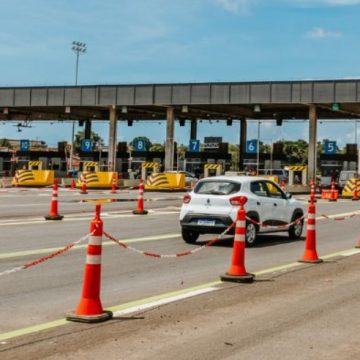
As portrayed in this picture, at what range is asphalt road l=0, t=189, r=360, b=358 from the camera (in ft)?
27.0

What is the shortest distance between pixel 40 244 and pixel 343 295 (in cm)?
705

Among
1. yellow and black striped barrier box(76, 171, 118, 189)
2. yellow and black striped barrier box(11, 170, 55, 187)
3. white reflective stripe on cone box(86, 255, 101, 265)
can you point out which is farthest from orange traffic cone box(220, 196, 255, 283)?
yellow and black striped barrier box(11, 170, 55, 187)

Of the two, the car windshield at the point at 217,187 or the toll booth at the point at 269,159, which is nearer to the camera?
the car windshield at the point at 217,187

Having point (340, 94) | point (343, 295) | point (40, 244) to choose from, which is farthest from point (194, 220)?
point (340, 94)

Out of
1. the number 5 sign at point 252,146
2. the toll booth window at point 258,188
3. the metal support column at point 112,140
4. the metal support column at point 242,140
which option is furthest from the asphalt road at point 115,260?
the metal support column at point 242,140

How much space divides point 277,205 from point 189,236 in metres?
2.34

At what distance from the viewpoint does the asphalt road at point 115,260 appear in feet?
27.0

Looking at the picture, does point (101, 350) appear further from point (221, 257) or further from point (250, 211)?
point (250, 211)

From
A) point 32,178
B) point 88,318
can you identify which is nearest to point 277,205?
point 88,318

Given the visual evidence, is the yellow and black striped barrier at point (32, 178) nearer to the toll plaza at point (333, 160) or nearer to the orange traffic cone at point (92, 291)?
the toll plaza at point (333, 160)

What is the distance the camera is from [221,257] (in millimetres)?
12742

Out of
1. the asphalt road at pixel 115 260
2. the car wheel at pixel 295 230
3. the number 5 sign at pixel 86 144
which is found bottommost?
the asphalt road at pixel 115 260

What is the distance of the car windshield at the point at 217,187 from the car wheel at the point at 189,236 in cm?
94

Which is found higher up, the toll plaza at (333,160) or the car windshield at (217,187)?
the toll plaza at (333,160)
